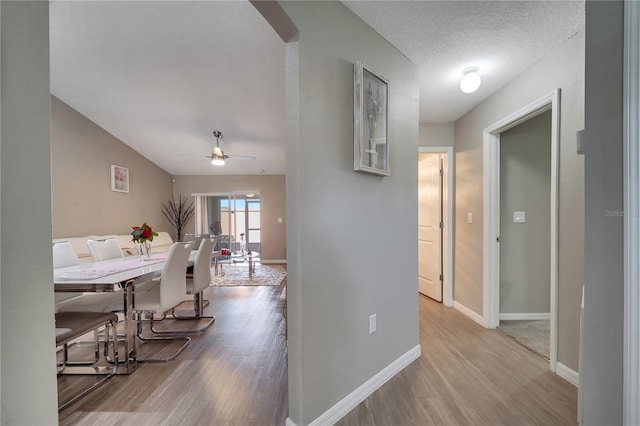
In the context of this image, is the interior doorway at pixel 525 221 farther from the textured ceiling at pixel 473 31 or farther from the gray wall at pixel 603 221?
the gray wall at pixel 603 221

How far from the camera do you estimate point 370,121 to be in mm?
1681

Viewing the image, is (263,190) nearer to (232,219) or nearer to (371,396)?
(232,219)

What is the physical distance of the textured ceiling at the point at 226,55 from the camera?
1.71 meters

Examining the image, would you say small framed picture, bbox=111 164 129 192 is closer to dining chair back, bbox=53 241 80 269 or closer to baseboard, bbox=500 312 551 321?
dining chair back, bbox=53 241 80 269

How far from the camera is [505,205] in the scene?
2896 millimetres

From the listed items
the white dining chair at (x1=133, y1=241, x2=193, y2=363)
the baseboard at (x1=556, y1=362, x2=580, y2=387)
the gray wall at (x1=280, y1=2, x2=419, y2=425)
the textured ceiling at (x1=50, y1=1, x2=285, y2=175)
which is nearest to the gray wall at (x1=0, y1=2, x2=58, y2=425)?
the gray wall at (x1=280, y1=2, x2=419, y2=425)

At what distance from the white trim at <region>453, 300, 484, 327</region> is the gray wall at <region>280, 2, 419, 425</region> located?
1270 mm

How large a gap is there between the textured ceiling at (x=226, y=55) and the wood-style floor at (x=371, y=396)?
7.75 ft

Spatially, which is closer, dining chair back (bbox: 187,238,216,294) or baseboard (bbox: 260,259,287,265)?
dining chair back (bbox: 187,238,216,294)

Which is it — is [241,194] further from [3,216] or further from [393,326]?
[3,216]

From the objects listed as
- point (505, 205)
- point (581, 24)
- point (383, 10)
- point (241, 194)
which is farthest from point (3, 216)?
point (241, 194)

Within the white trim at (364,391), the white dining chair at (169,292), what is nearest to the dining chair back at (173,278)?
the white dining chair at (169,292)

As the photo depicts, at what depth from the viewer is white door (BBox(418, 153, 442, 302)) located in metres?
3.50

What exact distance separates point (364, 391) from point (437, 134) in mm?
3014
